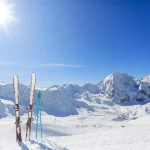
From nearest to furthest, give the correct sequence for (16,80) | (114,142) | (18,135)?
1. (114,142)
2. (18,135)
3. (16,80)

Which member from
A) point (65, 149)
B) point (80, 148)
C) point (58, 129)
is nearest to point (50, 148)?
point (65, 149)

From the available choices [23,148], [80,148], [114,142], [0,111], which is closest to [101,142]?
[114,142]

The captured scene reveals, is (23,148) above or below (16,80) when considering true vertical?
below

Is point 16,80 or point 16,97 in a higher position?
point 16,80

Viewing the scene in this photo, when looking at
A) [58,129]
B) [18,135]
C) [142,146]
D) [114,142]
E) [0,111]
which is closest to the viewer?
[142,146]

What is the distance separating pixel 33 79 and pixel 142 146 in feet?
42.0

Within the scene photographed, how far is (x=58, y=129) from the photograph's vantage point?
58594 mm

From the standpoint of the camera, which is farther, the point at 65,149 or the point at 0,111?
the point at 0,111

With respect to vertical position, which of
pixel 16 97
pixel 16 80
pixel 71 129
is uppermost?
pixel 16 80

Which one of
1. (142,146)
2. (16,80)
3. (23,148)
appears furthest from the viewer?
(16,80)

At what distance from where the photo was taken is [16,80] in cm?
2423

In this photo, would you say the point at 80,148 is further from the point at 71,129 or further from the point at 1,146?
the point at 71,129

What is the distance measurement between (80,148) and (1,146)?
23.7 ft

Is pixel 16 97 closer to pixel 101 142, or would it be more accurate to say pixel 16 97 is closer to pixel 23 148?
pixel 23 148
